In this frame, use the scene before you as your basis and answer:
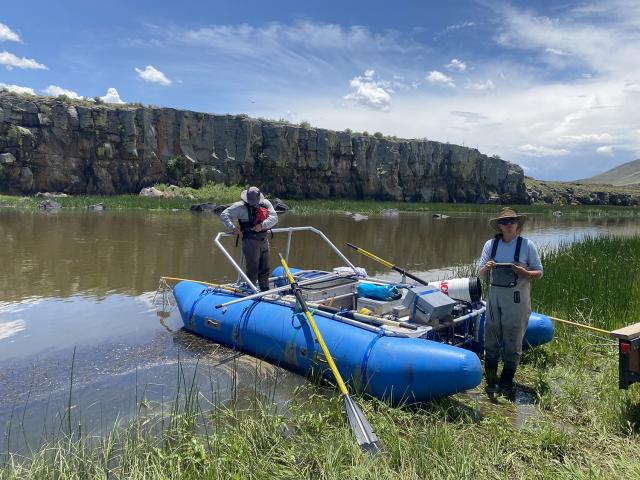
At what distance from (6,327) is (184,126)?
4248cm

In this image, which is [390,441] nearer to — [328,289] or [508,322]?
[508,322]

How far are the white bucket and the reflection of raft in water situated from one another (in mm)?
76

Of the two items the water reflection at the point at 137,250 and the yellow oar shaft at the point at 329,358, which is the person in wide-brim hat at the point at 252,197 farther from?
Result: the water reflection at the point at 137,250

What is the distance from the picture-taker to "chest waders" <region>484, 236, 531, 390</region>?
521 cm

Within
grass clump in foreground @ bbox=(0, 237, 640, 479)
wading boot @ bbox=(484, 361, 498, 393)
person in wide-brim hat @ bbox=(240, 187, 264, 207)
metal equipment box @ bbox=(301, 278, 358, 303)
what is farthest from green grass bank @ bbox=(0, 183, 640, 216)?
wading boot @ bbox=(484, 361, 498, 393)

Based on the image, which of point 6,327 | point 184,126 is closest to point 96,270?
point 6,327

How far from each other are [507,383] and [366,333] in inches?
63.6

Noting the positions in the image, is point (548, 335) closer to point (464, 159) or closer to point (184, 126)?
point (184, 126)

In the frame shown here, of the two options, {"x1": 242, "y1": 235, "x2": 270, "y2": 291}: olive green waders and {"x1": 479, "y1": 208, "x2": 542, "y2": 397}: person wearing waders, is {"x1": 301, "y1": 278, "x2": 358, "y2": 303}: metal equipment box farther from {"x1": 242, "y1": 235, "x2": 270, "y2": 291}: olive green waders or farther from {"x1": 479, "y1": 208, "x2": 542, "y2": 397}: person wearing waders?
{"x1": 479, "y1": 208, "x2": 542, "y2": 397}: person wearing waders

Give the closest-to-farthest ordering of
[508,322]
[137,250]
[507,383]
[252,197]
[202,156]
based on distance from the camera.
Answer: [508,322]
[507,383]
[252,197]
[137,250]
[202,156]

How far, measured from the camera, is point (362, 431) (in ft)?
13.5

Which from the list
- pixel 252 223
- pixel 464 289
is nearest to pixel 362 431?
pixel 464 289

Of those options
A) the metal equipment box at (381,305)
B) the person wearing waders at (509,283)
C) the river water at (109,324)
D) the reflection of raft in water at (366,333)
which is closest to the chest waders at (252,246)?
the reflection of raft in water at (366,333)

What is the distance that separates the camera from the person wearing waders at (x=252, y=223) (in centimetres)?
777
